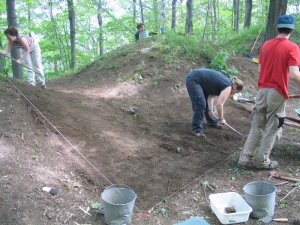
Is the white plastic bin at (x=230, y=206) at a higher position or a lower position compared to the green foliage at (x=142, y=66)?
lower

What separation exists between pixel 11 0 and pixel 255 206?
8.70 meters

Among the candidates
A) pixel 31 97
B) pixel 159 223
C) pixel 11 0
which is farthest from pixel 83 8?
pixel 159 223

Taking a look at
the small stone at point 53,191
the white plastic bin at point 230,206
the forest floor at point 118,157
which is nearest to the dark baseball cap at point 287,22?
the forest floor at point 118,157

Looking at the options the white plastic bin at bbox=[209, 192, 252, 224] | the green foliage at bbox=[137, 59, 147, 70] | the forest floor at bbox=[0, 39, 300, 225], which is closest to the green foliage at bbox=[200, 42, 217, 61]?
the green foliage at bbox=[137, 59, 147, 70]

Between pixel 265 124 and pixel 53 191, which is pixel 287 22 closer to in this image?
pixel 265 124

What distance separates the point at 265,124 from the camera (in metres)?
4.31

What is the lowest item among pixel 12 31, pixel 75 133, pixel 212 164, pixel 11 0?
pixel 212 164

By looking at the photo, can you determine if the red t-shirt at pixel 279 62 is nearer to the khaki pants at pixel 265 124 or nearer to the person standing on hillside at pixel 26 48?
the khaki pants at pixel 265 124

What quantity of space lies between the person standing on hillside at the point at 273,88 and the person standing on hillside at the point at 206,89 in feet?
2.69

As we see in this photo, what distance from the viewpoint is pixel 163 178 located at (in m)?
4.10

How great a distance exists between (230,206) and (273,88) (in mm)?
1629

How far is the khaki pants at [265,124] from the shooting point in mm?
4012

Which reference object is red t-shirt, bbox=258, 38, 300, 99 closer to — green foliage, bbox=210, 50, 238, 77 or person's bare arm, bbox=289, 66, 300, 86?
person's bare arm, bbox=289, 66, 300, 86

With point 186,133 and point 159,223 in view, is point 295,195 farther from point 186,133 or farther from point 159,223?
point 186,133
